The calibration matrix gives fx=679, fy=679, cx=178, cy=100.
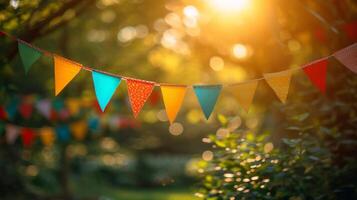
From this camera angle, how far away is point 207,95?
5.81 metres

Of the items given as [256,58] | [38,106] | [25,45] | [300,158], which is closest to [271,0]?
[256,58]

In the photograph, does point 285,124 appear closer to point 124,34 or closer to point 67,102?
point 67,102

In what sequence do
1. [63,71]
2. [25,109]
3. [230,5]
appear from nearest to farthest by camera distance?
[63,71] < [230,5] < [25,109]

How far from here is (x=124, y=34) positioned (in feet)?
48.9

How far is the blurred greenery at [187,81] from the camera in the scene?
19.9ft

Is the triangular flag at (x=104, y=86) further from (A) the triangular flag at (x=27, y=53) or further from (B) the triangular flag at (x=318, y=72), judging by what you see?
(B) the triangular flag at (x=318, y=72)

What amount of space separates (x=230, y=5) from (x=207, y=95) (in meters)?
3.63

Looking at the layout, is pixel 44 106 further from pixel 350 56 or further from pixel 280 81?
pixel 350 56

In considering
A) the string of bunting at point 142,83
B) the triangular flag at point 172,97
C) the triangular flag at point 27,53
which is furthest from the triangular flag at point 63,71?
the triangular flag at point 172,97

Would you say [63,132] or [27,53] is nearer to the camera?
[27,53]

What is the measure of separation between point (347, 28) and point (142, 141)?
620 inches

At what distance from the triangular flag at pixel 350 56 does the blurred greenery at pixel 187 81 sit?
691mm

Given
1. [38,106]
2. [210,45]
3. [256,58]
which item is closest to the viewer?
[256,58]

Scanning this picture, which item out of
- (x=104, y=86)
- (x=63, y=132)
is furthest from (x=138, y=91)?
(x=63, y=132)
